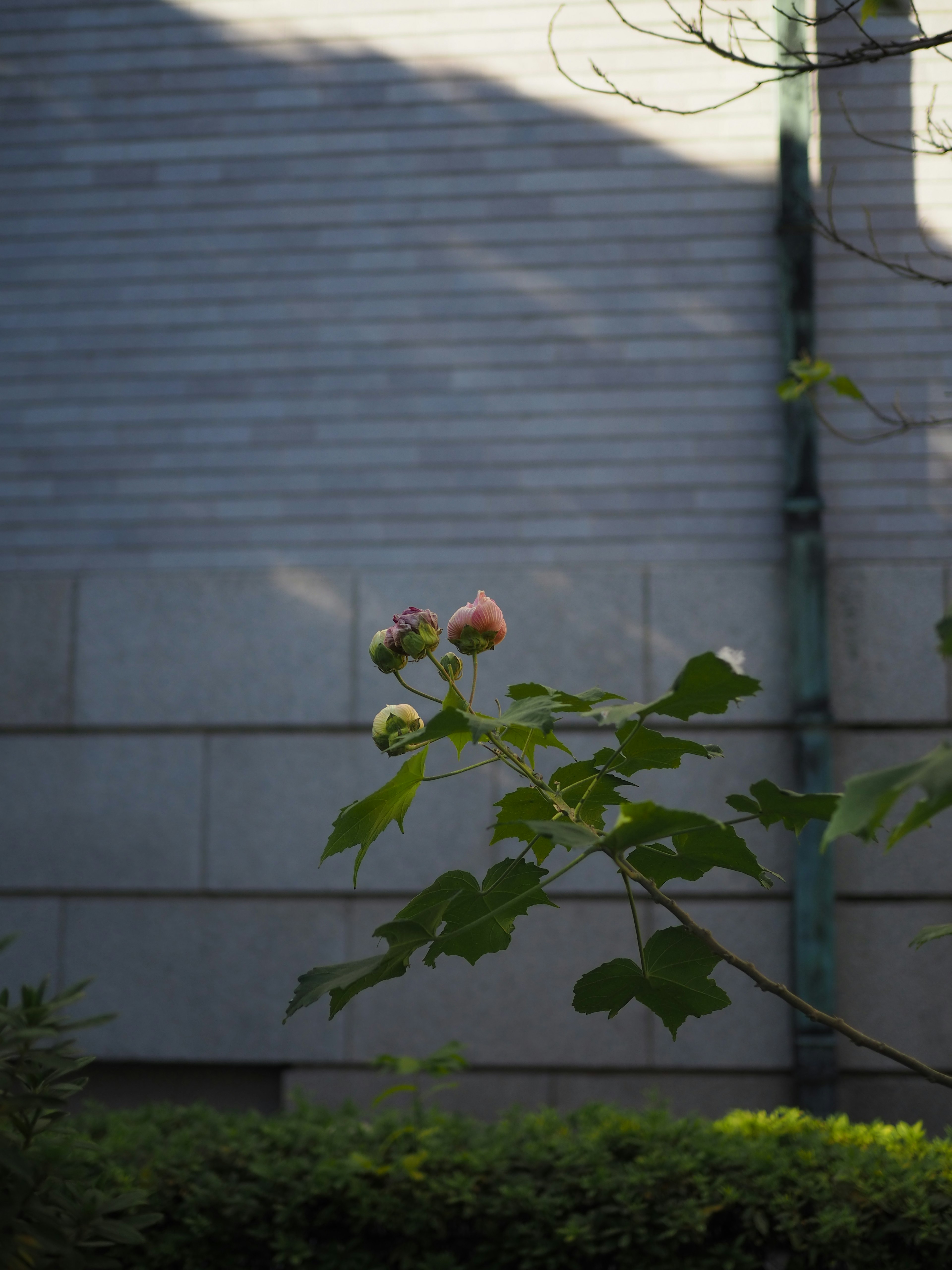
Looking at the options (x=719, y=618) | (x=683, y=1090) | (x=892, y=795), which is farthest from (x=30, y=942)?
(x=892, y=795)

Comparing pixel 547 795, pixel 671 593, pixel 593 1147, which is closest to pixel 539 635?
pixel 671 593

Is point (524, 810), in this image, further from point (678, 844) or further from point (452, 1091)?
point (452, 1091)

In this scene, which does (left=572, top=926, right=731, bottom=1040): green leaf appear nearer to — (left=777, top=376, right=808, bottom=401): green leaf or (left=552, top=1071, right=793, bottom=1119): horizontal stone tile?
(left=777, top=376, right=808, bottom=401): green leaf

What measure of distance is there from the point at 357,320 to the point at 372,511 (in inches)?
30.2

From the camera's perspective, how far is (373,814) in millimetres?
1175

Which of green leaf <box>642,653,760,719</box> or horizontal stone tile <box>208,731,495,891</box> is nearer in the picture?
green leaf <box>642,653,760,719</box>

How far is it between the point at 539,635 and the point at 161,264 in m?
2.15

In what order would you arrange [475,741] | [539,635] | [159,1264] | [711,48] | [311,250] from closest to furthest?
1. [475,741]
2. [711,48]
3. [159,1264]
4. [539,635]
5. [311,250]

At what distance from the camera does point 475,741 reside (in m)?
0.98

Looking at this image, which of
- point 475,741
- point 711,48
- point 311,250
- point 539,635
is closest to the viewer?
point 475,741

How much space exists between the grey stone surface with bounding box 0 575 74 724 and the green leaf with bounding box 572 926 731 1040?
10.7 feet

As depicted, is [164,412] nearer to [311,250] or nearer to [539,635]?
[311,250]

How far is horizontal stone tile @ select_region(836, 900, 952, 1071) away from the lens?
3543 mm

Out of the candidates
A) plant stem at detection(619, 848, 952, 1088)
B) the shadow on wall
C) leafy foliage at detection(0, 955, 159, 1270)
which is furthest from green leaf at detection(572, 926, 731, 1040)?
the shadow on wall
